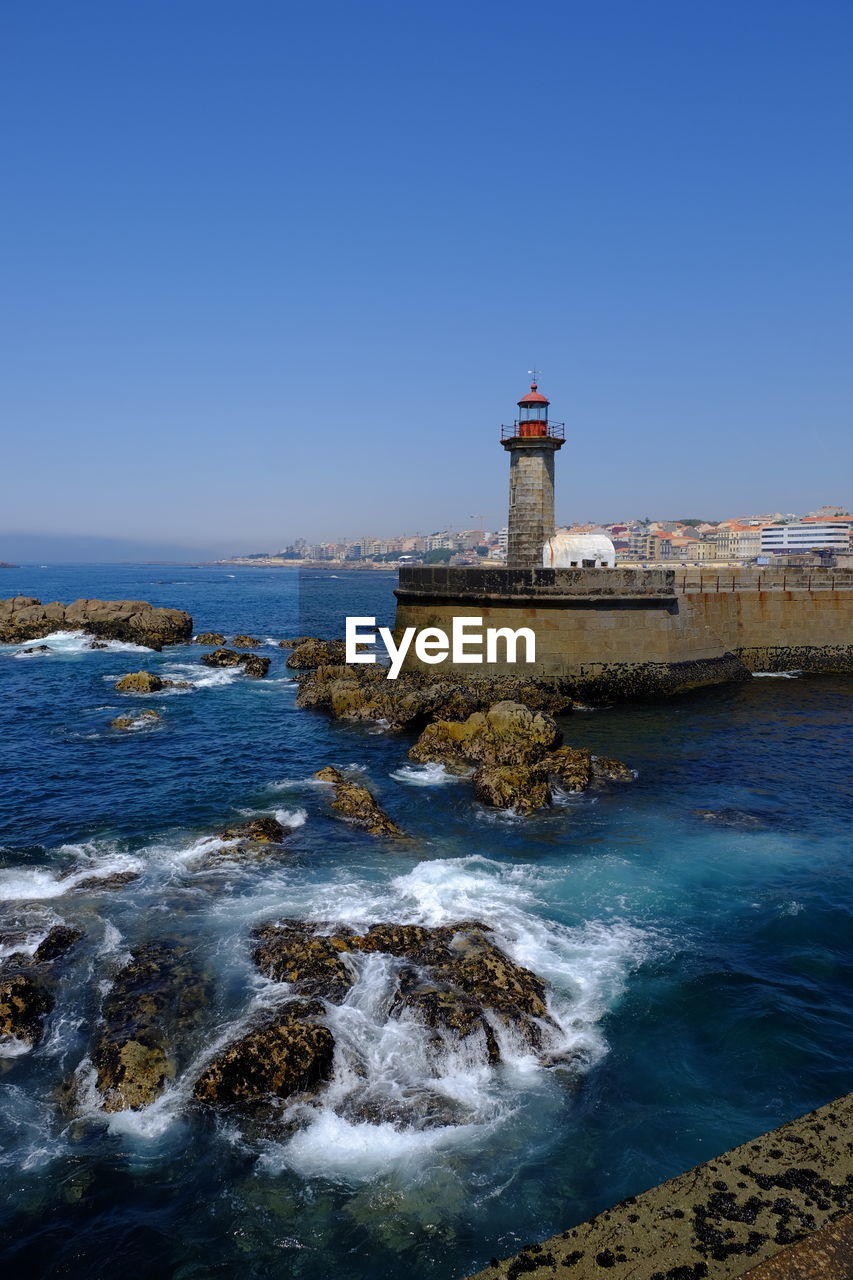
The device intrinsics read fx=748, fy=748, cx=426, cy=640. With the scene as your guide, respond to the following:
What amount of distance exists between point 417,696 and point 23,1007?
15.7 meters

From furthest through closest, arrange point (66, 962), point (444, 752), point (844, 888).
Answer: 1. point (444, 752)
2. point (844, 888)
3. point (66, 962)

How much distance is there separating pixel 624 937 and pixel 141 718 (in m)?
17.9

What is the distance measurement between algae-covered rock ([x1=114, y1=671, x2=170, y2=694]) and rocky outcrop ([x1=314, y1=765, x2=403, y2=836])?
14.4 m

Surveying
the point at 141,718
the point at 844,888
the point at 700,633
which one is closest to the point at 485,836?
the point at 844,888

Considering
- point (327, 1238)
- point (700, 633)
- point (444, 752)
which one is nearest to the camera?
point (327, 1238)

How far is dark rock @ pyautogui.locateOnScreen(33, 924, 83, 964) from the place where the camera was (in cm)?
1002

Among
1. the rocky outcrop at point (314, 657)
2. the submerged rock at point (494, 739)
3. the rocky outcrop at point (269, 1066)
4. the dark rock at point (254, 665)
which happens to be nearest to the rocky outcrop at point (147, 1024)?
the rocky outcrop at point (269, 1066)

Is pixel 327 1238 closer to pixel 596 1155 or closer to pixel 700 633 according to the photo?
pixel 596 1155

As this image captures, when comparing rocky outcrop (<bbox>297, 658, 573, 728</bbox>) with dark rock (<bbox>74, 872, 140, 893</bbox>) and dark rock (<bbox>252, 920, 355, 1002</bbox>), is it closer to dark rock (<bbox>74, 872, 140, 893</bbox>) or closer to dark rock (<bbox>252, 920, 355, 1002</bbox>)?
dark rock (<bbox>74, 872, 140, 893</bbox>)

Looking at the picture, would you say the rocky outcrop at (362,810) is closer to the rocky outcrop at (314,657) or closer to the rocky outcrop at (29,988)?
the rocky outcrop at (29,988)

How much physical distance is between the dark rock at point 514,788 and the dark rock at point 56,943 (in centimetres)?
841

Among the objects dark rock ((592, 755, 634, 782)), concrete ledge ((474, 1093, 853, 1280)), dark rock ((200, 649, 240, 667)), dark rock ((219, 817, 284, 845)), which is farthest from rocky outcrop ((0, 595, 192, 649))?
concrete ledge ((474, 1093, 853, 1280))

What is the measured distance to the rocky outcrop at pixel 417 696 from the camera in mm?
23125

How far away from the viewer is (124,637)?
43125mm
